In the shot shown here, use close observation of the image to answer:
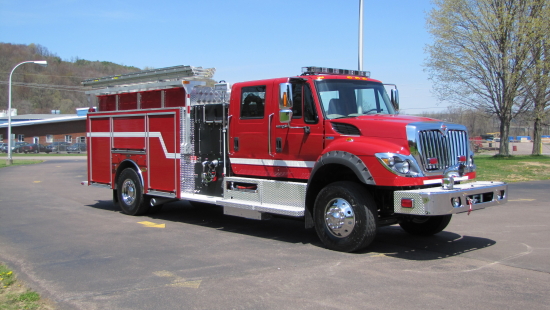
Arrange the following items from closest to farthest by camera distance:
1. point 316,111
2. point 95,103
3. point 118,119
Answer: point 316,111 < point 118,119 < point 95,103

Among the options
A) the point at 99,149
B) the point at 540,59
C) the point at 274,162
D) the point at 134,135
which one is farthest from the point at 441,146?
the point at 540,59

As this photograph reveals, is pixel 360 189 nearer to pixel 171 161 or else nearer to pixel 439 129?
pixel 439 129

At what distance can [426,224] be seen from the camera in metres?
8.59

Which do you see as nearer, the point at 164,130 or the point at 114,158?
the point at 164,130

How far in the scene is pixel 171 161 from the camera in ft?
33.4

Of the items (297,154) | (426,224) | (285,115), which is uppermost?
(285,115)

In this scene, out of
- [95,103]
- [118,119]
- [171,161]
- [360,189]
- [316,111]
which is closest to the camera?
[360,189]

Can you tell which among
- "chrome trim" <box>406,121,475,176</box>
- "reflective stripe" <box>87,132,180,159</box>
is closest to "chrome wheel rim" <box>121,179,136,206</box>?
"reflective stripe" <box>87,132,180,159</box>

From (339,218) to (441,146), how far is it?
179 centimetres

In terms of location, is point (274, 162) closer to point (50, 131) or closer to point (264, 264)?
point (264, 264)

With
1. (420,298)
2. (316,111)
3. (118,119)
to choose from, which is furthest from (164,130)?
(420,298)

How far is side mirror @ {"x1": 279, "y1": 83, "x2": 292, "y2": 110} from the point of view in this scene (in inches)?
300

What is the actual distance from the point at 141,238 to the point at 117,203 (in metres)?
3.52

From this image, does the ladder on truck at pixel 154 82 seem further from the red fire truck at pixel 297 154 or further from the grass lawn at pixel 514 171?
the grass lawn at pixel 514 171
